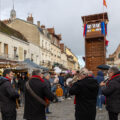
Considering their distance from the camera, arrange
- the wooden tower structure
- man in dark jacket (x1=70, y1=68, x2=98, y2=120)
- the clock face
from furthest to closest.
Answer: the clock face, the wooden tower structure, man in dark jacket (x1=70, y1=68, x2=98, y2=120)

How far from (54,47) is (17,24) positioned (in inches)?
492

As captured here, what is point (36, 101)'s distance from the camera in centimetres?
405

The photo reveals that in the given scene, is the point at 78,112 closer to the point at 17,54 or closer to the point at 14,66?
the point at 14,66

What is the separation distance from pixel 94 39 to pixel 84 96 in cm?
1157

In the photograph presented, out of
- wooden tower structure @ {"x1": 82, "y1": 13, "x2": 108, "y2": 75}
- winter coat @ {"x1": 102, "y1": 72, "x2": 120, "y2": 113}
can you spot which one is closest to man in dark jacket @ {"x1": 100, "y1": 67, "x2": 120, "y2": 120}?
winter coat @ {"x1": 102, "y1": 72, "x2": 120, "y2": 113}

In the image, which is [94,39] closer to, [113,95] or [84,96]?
[113,95]

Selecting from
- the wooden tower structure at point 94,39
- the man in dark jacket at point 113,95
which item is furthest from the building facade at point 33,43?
the man in dark jacket at point 113,95

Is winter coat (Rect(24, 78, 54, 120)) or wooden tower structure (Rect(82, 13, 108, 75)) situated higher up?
wooden tower structure (Rect(82, 13, 108, 75))

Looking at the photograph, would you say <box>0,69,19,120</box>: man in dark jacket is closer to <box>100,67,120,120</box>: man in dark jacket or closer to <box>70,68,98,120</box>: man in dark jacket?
<box>70,68,98,120</box>: man in dark jacket

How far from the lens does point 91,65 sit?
604 inches

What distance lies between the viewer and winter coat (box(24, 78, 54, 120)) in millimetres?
4031

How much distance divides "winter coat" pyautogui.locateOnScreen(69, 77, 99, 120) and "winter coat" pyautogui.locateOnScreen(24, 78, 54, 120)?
22.5 inches

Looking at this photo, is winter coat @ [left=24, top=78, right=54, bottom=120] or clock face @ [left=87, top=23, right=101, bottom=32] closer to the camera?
winter coat @ [left=24, top=78, right=54, bottom=120]

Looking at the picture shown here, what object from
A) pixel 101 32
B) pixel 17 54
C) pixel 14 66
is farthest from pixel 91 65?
pixel 17 54
